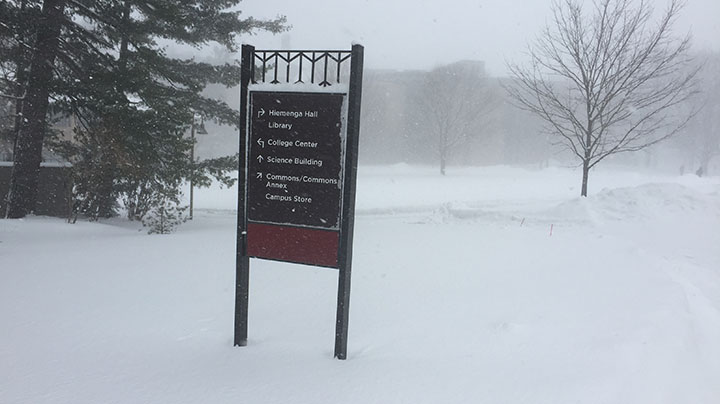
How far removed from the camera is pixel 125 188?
13.0m

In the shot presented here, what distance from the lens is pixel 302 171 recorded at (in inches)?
145

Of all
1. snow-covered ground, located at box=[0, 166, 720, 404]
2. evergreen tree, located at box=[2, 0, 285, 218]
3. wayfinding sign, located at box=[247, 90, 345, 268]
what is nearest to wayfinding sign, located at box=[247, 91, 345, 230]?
wayfinding sign, located at box=[247, 90, 345, 268]

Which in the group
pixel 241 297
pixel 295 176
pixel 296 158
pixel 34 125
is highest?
pixel 34 125

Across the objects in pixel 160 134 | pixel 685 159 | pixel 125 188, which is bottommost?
pixel 125 188

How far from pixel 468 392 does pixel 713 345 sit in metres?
2.90

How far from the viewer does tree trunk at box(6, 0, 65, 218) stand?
10.7 meters

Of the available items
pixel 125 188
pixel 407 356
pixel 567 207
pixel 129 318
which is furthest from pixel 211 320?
pixel 567 207

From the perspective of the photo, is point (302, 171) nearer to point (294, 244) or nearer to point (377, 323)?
point (294, 244)

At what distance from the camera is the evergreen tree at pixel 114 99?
10148 mm

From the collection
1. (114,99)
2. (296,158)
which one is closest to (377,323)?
(296,158)

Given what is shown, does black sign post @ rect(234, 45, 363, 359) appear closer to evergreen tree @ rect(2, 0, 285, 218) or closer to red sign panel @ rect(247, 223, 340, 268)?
red sign panel @ rect(247, 223, 340, 268)

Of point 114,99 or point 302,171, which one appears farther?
point 114,99

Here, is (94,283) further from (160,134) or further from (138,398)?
(160,134)

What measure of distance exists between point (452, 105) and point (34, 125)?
36.9 meters
